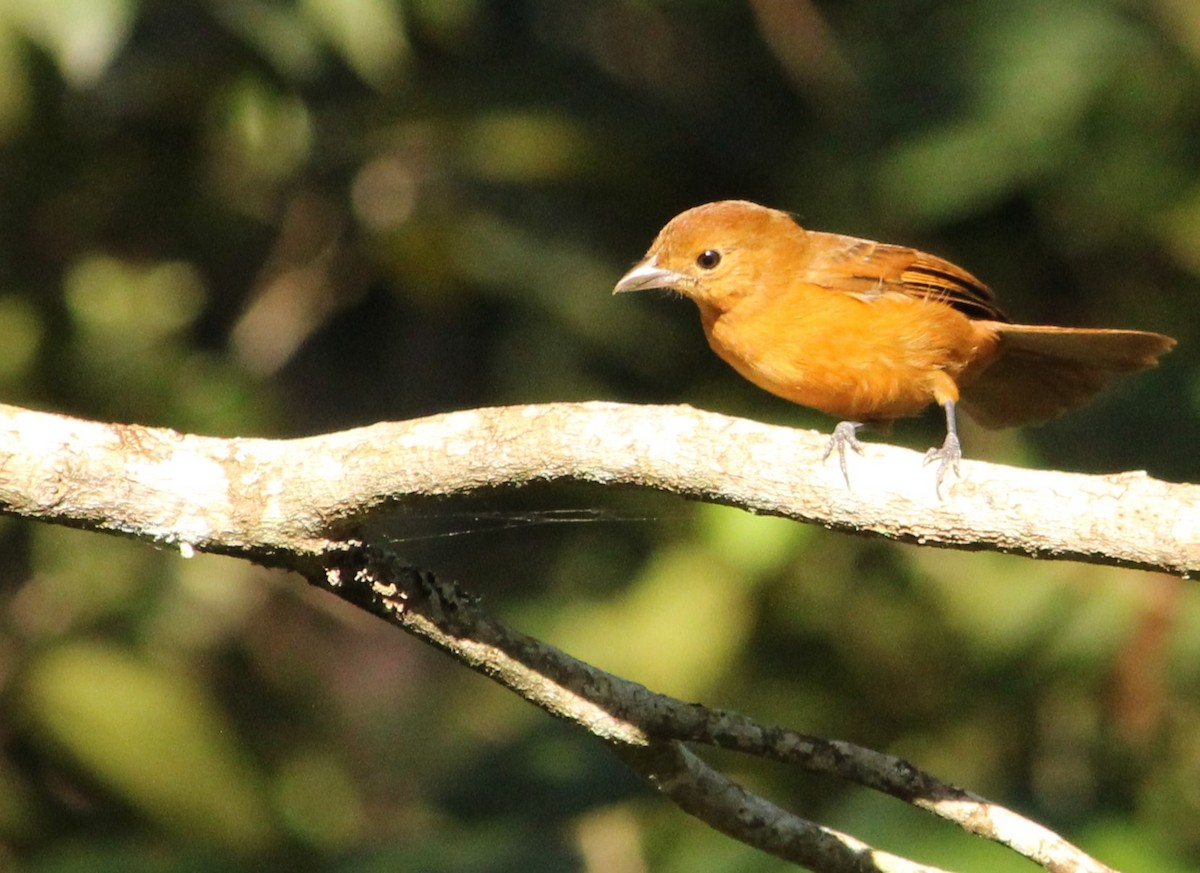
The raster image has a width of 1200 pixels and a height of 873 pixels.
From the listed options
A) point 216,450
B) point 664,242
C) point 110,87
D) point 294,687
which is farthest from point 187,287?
point 216,450

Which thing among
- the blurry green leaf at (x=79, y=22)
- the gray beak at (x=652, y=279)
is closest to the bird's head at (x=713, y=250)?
the gray beak at (x=652, y=279)

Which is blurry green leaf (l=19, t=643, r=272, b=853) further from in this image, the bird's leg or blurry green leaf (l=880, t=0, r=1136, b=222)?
blurry green leaf (l=880, t=0, r=1136, b=222)

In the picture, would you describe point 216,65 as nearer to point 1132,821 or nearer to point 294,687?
point 294,687

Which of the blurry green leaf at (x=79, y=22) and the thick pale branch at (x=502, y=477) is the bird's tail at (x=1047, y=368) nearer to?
the thick pale branch at (x=502, y=477)

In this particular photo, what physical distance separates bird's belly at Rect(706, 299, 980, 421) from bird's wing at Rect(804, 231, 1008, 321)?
0.07 meters

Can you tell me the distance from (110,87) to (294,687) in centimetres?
238

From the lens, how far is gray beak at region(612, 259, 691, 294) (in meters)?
4.71

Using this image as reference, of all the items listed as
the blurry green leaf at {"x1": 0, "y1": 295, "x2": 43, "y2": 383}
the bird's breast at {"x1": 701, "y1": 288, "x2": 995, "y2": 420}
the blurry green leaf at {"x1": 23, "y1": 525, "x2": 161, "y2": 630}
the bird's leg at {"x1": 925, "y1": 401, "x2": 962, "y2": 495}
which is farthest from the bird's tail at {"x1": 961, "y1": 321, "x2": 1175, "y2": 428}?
the blurry green leaf at {"x1": 0, "y1": 295, "x2": 43, "y2": 383}

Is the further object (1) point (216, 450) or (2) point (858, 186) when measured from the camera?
(2) point (858, 186)

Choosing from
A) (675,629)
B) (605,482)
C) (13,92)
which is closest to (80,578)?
(13,92)

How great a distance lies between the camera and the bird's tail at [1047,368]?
4.21 m

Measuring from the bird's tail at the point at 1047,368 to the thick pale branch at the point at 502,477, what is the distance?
1.55m

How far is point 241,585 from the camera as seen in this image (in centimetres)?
636

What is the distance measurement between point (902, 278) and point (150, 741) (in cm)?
255
